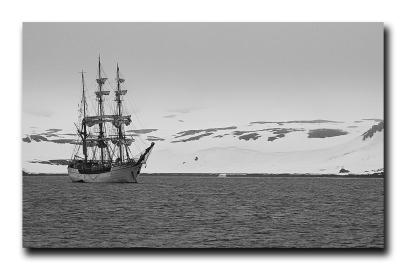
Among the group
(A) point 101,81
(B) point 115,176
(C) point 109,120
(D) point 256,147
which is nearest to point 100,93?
(A) point 101,81

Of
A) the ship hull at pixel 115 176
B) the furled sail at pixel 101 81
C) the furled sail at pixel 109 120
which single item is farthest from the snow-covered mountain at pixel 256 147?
the ship hull at pixel 115 176

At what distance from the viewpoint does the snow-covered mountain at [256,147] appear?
15.2 m

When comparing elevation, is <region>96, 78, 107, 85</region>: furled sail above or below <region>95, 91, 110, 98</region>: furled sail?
above

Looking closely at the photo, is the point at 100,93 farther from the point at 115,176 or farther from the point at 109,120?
the point at 115,176

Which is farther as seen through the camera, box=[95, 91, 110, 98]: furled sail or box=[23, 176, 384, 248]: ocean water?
box=[23, 176, 384, 248]: ocean water

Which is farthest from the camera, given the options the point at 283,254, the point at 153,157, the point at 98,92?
the point at 153,157

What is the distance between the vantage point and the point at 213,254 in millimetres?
14281

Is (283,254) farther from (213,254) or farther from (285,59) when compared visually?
(285,59)

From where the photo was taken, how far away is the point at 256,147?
15930 mm

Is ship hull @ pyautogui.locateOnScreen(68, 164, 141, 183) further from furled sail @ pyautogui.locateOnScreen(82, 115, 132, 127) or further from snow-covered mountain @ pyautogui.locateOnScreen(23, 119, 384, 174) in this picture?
snow-covered mountain @ pyautogui.locateOnScreen(23, 119, 384, 174)

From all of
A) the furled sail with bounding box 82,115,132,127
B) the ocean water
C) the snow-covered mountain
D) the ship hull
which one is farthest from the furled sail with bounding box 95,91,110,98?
the ship hull

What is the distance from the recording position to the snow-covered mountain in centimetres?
1525
